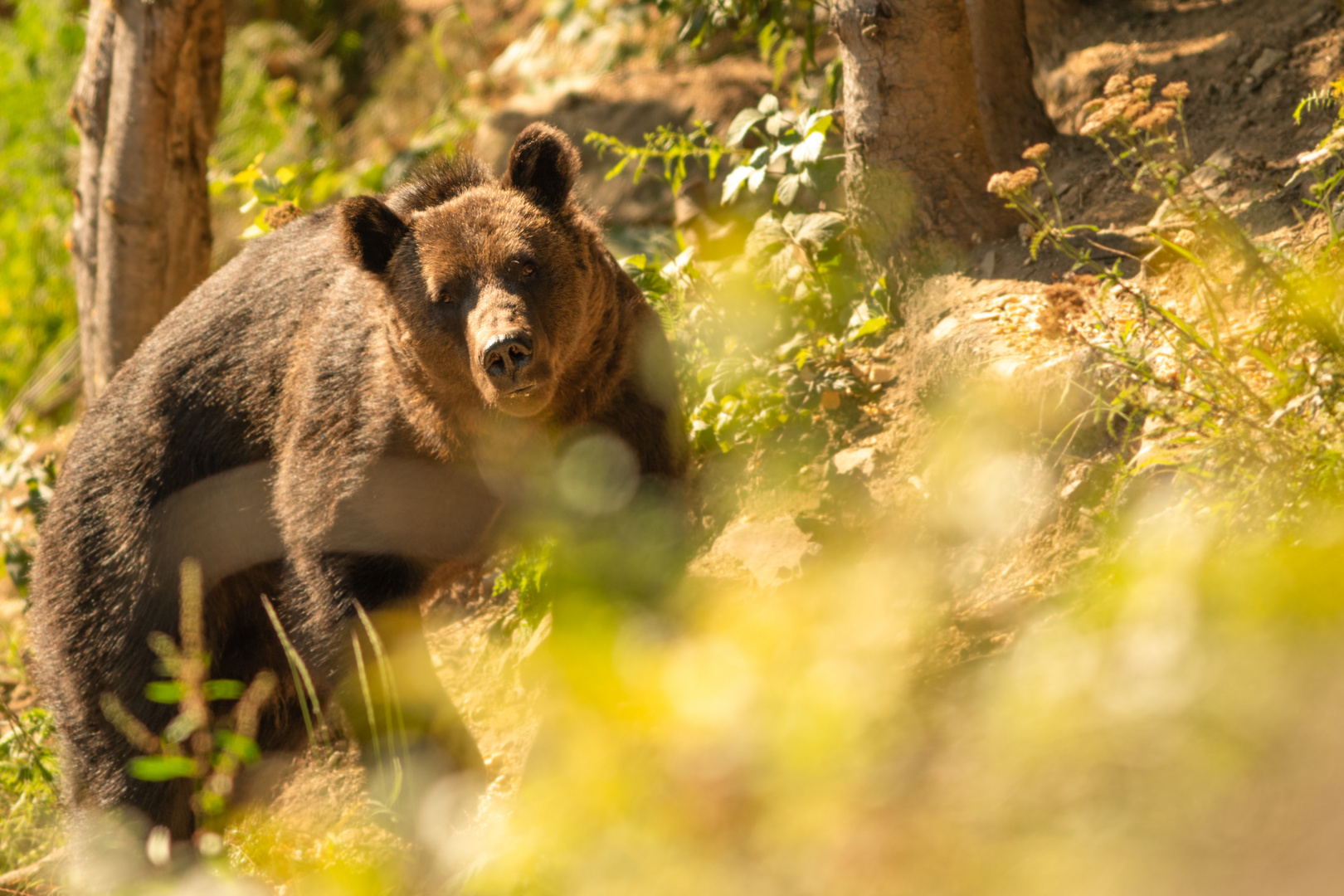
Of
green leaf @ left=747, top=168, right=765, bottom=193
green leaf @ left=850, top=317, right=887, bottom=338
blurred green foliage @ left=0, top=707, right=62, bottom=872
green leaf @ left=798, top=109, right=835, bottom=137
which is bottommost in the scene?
blurred green foliage @ left=0, top=707, right=62, bottom=872

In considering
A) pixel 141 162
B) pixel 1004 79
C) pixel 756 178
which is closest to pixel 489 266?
pixel 756 178

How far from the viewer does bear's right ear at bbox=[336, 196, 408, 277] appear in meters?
3.38

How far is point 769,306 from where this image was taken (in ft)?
14.3

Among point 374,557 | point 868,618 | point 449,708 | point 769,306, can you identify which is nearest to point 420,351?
point 374,557

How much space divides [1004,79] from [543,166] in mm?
2000

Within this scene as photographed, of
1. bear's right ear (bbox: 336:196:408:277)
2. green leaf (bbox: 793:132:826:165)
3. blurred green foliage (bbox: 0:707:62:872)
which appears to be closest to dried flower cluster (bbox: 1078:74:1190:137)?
green leaf (bbox: 793:132:826:165)

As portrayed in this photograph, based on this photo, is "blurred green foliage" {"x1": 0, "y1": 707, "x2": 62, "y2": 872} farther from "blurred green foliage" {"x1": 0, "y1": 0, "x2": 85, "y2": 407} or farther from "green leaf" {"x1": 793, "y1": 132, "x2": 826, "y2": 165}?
"blurred green foliage" {"x1": 0, "y1": 0, "x2": 85, "y2": 407}

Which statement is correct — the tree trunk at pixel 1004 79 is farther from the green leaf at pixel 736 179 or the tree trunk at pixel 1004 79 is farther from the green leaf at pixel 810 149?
the green leaf at pixel 736 179

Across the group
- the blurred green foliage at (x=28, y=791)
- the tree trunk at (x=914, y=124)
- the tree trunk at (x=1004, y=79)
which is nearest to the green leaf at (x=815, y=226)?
the tree trunk at (x=914, y=124)

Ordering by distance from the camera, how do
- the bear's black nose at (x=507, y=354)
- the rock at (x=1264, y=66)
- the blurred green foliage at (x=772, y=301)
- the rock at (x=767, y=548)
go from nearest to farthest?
the bear's black nose at (x=507, y=354)
the rock at (x=767, y=548)
the rock at (x=1264, y=66)
the blurred green foliage at (x=772, y=301)

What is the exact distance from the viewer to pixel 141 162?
5020 millimetres

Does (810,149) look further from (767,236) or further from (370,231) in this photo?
(370,231)

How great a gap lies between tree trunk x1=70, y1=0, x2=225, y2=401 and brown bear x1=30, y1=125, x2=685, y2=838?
3.93 ft

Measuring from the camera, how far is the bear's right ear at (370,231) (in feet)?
11.1
